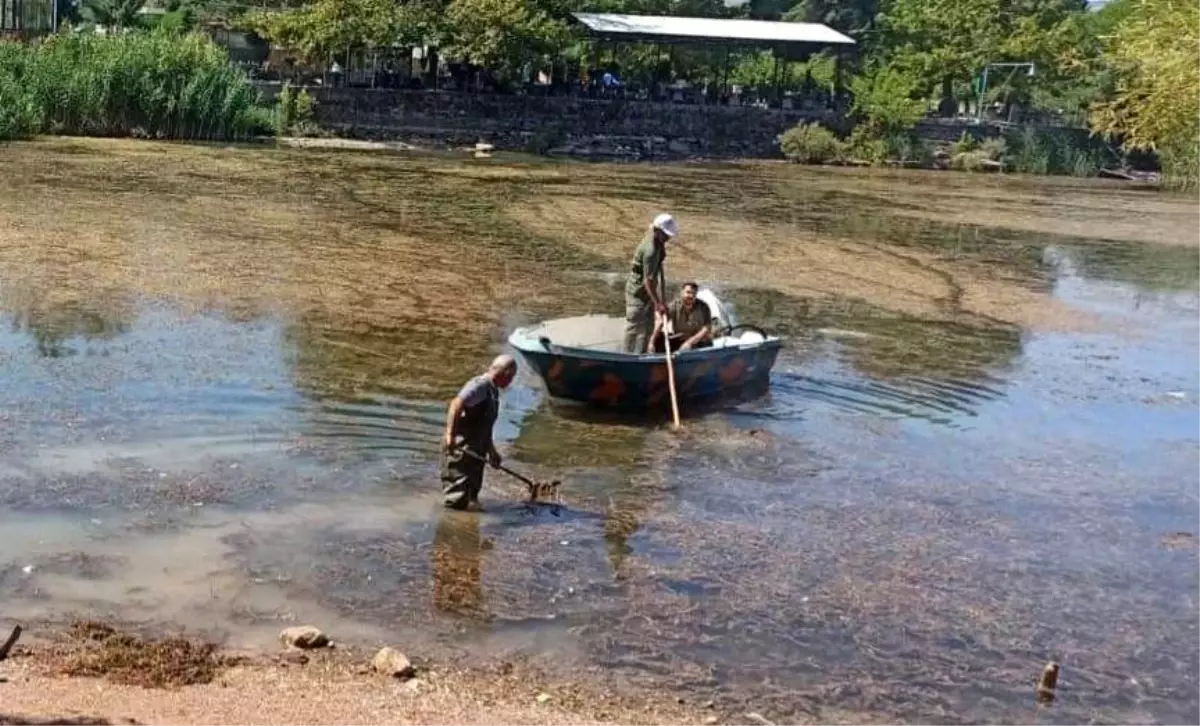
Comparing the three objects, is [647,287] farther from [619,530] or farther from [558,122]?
[558,122]

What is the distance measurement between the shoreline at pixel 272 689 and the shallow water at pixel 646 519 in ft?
0.93

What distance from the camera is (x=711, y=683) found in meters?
7.05

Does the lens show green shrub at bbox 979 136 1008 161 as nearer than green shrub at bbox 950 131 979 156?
Yes

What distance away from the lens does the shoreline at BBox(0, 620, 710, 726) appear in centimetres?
584

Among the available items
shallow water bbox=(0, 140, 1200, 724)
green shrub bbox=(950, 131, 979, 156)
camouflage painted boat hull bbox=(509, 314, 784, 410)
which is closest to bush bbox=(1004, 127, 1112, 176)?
green shrub bbox=(950, 131, 979, 156)

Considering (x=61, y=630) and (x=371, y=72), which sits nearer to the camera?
(x=61, y=630)

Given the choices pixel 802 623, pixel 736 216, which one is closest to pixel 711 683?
pixel 802 623

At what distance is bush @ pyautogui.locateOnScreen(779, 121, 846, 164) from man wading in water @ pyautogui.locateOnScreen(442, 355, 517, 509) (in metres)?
43.2

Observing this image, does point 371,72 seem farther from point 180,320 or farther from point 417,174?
point 180,320

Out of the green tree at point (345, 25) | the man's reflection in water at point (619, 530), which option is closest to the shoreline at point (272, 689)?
the man's reflection in water at point (619, 530)

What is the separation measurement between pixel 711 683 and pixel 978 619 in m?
2.05

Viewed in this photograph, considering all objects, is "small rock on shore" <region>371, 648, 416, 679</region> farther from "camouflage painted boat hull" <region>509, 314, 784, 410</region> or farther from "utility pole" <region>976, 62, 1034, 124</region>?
"utility pole" <region>976, 62, 1034, 124</region>

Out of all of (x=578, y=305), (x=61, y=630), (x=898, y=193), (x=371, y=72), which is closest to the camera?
(x=61, y=630)

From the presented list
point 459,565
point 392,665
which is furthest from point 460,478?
point 392,665
